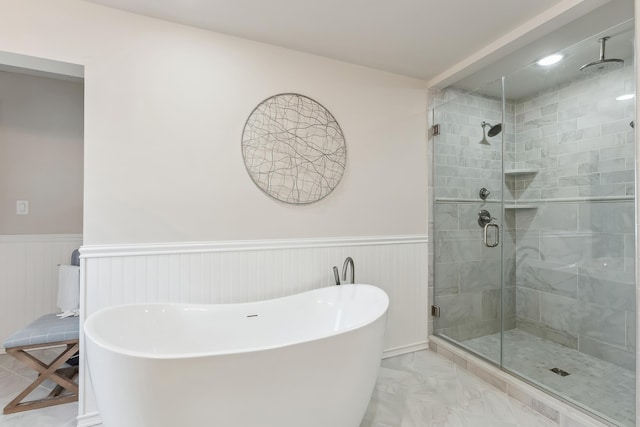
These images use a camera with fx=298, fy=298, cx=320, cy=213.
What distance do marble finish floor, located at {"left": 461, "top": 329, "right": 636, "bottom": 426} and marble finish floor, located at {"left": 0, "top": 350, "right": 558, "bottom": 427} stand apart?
0.87 feet

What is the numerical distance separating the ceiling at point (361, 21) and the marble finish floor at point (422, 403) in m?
2.40

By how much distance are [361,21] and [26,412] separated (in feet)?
10.1

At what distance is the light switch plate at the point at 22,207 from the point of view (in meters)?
2.40

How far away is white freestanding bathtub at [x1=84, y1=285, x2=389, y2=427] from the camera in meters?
1.09

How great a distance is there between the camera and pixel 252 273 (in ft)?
6.82

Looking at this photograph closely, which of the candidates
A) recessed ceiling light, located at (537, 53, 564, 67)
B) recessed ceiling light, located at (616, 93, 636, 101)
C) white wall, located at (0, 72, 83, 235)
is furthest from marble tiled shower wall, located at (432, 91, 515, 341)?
white wall, located at (0, 72, 83, 235)

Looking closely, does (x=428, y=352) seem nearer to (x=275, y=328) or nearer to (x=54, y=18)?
(x=275, y=328)

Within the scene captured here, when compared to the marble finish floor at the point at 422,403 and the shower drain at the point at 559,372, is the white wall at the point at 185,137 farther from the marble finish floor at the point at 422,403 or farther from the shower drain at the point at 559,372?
the shower drain at the point at 559,372

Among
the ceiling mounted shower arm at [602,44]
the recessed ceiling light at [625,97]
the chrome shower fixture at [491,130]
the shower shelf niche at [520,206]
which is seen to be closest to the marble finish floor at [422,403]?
the shower shelf niche at [520,206]

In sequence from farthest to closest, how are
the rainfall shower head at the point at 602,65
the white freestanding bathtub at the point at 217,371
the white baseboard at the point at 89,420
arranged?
the rainfall shower head at the point at 602,65, the white baseboard at the point at 89,420, the white freestanding bathtub at the point at 217,371

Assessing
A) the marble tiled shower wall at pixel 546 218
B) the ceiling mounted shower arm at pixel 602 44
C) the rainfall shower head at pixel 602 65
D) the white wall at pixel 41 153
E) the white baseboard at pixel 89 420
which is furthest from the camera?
the white wall at pixel 41 153

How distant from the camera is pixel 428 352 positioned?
262 cm

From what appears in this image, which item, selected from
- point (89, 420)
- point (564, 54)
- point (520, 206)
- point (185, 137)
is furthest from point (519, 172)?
point (89, 420)

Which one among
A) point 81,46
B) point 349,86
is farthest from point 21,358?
point 349,86
